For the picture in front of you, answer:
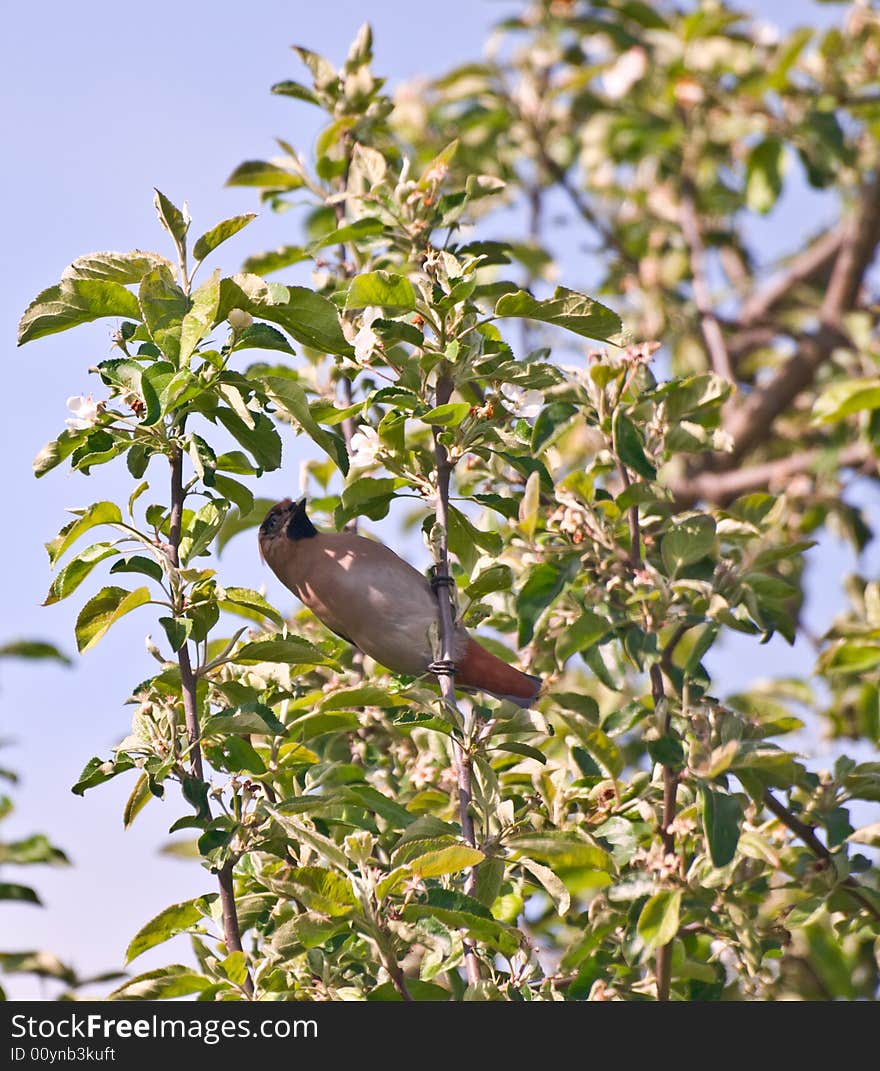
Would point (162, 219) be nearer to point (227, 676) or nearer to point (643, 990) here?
point (227, 676)

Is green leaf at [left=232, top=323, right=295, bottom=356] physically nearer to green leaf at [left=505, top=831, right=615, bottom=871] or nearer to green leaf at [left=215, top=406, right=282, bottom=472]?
green leaf at [left=215, top=406, right=282, bottom=472]

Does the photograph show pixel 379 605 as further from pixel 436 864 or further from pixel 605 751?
pixel 436 864

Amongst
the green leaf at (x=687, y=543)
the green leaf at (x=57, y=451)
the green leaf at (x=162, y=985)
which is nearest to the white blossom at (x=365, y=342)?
the green leaf at (x=57, y=451)

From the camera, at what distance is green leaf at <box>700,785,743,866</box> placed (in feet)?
11.2

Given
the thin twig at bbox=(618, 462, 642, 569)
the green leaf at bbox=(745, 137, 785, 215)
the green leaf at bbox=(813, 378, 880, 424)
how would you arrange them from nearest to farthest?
the thin twig at bbox=(618, 462, 642, 569) < the green leaf at bbox=(813, 378, 880, 424) < the green leaf at bbox=(745, 137, 785, 215)

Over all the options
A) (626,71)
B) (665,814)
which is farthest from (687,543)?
(626,71)

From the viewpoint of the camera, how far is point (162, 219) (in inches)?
129

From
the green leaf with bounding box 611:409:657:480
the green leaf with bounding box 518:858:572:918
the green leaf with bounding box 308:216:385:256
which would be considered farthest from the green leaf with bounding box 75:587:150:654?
the green leaf with bounding box 611:409:657:480

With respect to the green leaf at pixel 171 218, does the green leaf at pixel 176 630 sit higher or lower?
lower

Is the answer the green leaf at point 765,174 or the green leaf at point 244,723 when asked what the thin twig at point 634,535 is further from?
the green leaf at point 765,174

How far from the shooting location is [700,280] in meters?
7.64

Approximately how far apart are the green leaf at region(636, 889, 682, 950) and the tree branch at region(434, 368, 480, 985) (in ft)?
1.60

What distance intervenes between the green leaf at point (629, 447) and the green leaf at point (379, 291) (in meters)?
0.75

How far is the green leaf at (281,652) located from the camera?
336cm
